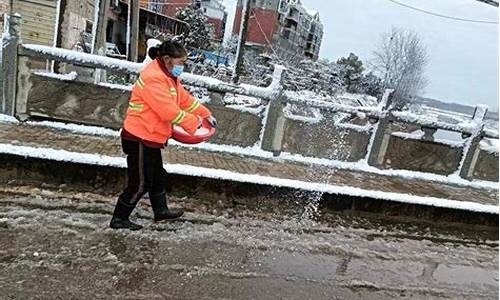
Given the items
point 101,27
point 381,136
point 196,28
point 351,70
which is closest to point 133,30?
point 101,27

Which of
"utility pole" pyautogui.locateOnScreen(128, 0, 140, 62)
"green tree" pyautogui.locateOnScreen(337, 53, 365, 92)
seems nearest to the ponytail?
"utility pole" pyautogui.locateOnScreen(128, 0, 140, 62)

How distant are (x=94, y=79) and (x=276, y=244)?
422 centimetres

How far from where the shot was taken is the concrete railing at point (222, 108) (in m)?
6.66

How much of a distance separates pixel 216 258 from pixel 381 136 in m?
5.00

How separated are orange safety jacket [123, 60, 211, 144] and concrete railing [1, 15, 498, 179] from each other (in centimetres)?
291

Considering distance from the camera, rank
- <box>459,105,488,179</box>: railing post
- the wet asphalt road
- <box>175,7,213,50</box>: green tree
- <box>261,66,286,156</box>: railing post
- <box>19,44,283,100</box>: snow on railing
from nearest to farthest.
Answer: the wet asphalt road < <box>19,44,283,100</box>: snow on railing < <box>261,66,286,156</box>: railing post < <box>459,105,488,179</box>: railing post < <box>175,7,213,50</box>: green tree

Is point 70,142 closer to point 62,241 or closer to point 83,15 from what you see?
point 62,241

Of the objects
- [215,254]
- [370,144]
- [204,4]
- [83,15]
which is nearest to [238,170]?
[215,254]

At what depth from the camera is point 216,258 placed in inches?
163

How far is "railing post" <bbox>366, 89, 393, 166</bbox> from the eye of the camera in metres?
8.13

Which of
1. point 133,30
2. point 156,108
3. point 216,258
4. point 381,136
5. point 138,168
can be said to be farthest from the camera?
point 133,30

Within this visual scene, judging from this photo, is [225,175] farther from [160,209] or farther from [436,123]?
[436,123]

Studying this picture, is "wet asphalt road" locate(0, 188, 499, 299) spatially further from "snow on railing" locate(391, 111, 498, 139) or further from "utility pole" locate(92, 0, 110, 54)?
"utility pole" locate(92, 0, 110, 54)

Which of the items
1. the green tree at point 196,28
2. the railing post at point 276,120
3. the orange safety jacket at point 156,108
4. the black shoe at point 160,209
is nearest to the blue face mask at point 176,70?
the orange safety jacket at point 156,108
